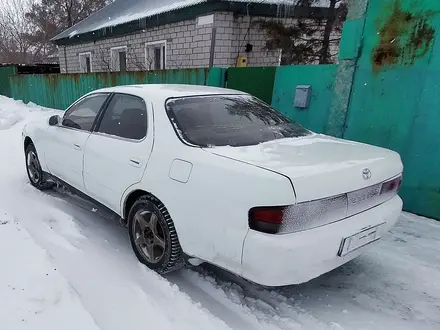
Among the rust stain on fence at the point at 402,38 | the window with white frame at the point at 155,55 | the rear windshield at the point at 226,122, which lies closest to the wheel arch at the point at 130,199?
the rear windshield at the point at 226,122

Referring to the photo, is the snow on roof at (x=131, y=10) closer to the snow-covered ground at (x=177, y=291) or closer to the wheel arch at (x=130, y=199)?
the wheel arch at (x=130, y=199)

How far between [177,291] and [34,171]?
3196 mm

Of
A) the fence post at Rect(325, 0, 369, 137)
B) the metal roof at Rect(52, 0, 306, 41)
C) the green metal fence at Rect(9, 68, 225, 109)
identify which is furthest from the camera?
the metal roof at Rect(52, 0, 306, 41)

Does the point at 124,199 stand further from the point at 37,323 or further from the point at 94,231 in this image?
the point at 37,323

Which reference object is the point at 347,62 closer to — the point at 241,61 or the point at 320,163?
the point at 320,163

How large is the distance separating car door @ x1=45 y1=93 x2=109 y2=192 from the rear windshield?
1.13 meters

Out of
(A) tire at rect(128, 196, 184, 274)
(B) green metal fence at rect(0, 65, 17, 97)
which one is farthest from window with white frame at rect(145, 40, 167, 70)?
(A) tire at rect(128, 196, 184, 274)

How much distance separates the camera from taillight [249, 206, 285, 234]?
188 cm

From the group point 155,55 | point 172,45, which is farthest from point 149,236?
point 155,55

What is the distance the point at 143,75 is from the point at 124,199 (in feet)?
19.8

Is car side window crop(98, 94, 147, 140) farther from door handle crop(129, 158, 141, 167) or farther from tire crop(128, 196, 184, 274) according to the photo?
tire crop(128, 196, 184, 274)

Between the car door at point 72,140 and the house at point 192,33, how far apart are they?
16.5 ft

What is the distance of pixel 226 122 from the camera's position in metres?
2.79

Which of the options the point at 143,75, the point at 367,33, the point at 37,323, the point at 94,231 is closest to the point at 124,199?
the point at 94,231
